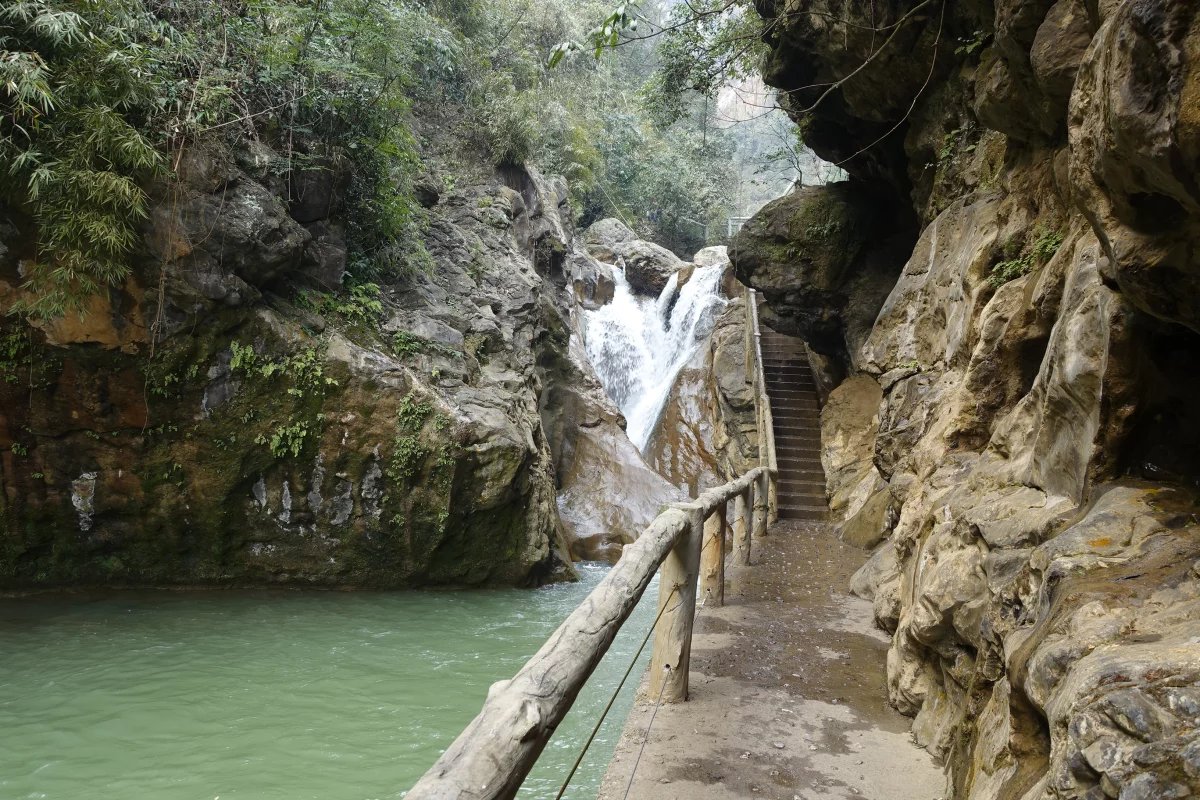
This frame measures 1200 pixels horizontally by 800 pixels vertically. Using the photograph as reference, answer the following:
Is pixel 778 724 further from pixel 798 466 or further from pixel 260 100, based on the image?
pixel 798 466

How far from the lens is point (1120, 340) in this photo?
2559 mm

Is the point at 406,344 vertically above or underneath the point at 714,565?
above

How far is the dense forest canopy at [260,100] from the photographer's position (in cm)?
650

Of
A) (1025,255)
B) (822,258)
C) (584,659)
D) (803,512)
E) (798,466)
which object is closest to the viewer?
(584,659)

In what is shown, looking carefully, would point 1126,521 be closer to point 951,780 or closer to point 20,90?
point 951,780

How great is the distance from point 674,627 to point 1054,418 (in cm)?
194

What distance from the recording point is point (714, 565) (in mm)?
5625

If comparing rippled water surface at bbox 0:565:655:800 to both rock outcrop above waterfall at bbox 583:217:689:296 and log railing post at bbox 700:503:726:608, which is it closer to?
log railing post at bbox 700:503:726:608

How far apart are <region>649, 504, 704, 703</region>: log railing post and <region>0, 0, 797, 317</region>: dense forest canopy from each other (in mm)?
2654

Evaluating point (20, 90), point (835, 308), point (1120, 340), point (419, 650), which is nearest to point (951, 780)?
point (1120, 340)

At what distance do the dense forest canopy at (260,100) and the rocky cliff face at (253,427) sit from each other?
42 cm

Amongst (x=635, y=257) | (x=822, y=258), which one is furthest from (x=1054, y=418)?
(x=635, y=257)

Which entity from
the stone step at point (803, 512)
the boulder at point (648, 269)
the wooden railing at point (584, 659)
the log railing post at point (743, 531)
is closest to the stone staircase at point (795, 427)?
the stone step at point (803, 512)

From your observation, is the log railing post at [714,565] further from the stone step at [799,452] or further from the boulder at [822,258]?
the stone step at [799,452]
